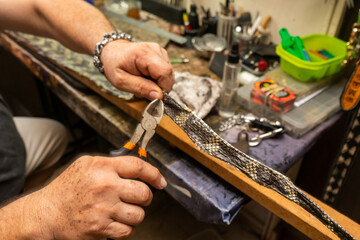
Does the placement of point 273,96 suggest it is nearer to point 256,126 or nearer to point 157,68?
point 256,126

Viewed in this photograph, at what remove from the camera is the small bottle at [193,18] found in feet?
4.58

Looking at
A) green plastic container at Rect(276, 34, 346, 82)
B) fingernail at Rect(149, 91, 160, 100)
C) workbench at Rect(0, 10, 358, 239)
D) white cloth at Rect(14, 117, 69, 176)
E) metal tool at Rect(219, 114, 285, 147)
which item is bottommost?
white cloth at Rect(14, 117, 69, 176)

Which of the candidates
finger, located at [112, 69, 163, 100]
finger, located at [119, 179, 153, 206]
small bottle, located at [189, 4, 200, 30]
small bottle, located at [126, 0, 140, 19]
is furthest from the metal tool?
small bottle, located at [126, 0, 140, 19]

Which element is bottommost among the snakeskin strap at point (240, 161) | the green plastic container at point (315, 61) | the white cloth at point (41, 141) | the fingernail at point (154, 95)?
the white cloth at point (41, 141)

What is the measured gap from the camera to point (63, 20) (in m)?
0.96

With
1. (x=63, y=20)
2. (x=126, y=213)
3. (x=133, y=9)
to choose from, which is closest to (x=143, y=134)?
(x=126, y=213)

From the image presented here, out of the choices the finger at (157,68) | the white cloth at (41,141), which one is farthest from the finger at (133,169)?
the white cloth at (41,141)

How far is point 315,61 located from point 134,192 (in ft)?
2.74

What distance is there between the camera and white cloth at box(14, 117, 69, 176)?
116 cm

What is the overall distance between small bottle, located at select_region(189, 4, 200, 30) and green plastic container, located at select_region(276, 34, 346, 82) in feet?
1.76

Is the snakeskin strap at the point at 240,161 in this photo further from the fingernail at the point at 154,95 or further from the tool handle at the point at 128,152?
the tool handle at the point at 128,152

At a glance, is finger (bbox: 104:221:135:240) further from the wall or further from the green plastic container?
the wall

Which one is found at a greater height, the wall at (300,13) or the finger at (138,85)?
the wall at (300,13)

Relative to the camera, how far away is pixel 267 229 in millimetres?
1465
